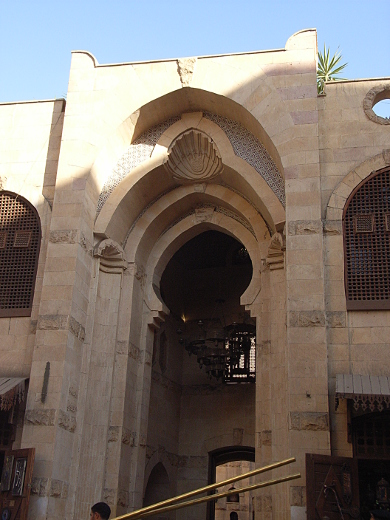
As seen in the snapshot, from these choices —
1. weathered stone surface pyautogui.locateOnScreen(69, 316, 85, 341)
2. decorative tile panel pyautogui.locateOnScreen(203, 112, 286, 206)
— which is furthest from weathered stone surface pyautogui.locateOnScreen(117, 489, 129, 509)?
decorative tile panel pyautogui.locateOnScreen(203, 112, 286, 206)

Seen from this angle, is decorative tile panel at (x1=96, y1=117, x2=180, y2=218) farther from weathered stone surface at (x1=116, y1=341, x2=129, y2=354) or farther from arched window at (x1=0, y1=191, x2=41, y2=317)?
weathered stone surface at (x1=116, y1=341, x2=129, y2=354)

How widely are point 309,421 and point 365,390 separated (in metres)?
1.09

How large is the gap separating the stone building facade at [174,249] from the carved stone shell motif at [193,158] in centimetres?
5

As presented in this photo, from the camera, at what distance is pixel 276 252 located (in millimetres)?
13477

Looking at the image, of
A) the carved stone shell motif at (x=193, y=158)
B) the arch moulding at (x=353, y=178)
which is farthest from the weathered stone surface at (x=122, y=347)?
the arch moulding at (x=353, y=178)

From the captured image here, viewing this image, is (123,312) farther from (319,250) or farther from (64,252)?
(319,250)

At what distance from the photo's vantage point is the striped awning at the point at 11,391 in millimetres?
11312

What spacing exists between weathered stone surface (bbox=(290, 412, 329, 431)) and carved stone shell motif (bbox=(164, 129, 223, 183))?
6.05 meters

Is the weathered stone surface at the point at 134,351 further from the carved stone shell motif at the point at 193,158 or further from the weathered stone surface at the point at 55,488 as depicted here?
the carved stone shell motif at the point at 193,158

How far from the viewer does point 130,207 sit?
14508 mm

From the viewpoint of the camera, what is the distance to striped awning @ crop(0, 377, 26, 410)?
A: 11312mm

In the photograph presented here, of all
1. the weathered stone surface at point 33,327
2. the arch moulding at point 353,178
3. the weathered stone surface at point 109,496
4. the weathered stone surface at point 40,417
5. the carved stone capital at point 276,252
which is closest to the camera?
the weathered stone surface at point 40,417

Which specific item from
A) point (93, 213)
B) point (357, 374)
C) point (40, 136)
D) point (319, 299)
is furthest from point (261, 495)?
point (40, 136)

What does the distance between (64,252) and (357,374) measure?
6.10 meters
